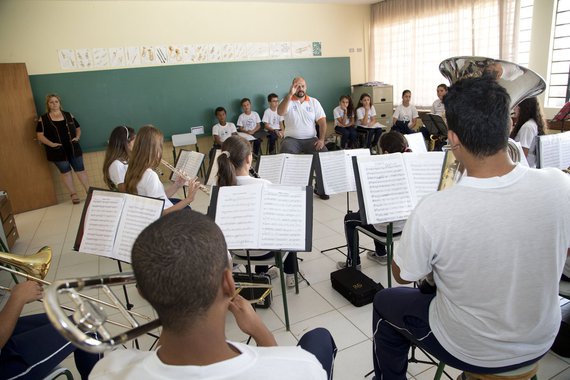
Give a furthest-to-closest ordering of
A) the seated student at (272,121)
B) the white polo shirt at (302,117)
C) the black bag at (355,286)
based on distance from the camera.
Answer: the seated student at (272,121) → the white polo shirt at (302,117) → the black bag at (355,286)

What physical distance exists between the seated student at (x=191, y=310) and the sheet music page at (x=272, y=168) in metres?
2.22

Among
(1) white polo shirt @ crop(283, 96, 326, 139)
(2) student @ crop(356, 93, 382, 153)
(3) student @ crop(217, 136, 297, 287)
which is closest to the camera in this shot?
(3) student @ crop(217, 136, 297, 287)

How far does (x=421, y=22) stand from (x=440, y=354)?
7082mm

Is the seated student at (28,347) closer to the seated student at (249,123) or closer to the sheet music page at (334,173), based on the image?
the sheet music page at (334,173)

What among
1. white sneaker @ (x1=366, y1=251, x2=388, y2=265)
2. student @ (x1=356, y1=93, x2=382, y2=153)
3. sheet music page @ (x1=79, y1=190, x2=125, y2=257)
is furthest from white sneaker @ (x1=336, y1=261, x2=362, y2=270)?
student @ (x1=356, y1=93, x2=382, y2=153)

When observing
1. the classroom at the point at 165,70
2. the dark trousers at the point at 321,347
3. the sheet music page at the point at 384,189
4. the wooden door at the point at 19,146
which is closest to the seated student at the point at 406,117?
the classroom at the point at 165,70

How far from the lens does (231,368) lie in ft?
2.29

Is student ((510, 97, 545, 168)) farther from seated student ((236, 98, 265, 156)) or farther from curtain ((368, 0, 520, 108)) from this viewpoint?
seated student ((236, 98, 265, 156))

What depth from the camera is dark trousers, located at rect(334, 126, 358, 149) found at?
696cm

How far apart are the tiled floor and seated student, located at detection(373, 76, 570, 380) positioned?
81 centimetres

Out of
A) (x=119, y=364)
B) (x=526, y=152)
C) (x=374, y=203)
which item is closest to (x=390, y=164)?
(x=374, y=203)

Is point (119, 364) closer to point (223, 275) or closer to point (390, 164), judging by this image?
point (223, 275)

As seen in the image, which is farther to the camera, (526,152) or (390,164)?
(526,152)

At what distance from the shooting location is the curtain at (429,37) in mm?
5745
